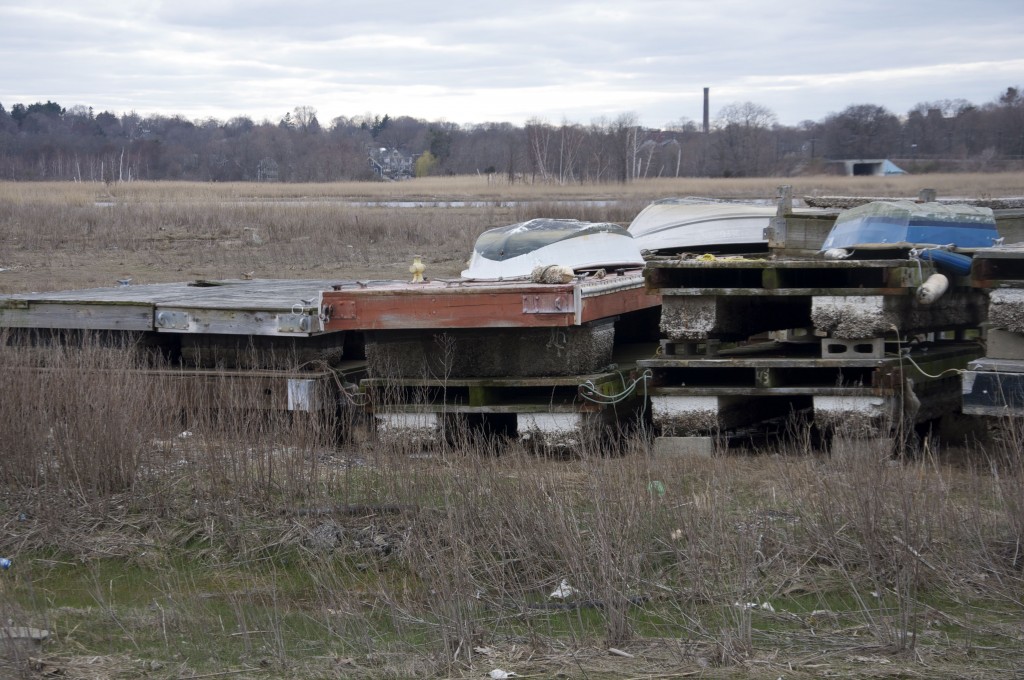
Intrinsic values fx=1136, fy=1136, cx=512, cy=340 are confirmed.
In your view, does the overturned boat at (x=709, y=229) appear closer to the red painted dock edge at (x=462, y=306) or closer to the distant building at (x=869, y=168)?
the red painted dock edge at (x=462, y=306)

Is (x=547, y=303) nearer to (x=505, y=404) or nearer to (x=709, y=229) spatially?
(x=505, y=404)

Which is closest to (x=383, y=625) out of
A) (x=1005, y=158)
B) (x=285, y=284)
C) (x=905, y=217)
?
(x=905, y=217)

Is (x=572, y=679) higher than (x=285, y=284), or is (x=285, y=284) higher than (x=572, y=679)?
(x=285, y=284)

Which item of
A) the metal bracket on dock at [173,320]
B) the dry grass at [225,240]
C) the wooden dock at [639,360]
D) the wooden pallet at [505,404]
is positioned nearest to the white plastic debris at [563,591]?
the wooden dock at [639,360]

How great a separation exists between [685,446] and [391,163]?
262ft

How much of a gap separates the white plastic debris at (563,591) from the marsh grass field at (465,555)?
0.21 feet

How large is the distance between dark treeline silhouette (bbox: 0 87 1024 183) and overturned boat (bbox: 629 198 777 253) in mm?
44105

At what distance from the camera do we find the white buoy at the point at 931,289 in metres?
6.16

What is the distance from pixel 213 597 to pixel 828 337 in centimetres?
366

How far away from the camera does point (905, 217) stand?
7172mm

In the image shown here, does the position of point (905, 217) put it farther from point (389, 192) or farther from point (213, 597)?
point (389, 192)

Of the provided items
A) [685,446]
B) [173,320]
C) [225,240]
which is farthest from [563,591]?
[225,240]

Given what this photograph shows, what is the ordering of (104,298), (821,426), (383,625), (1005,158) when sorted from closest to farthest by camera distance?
(383,625) < (821,426) < (104,298) < (1005,158)

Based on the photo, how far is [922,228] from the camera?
712cm
